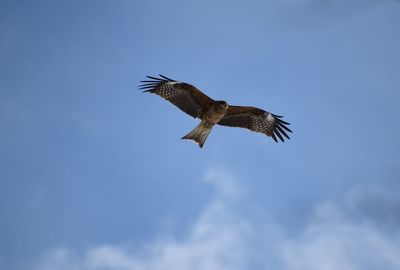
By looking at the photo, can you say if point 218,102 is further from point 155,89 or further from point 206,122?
point 155,89

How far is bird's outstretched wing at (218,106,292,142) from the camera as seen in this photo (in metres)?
17.1

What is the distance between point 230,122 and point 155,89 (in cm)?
217

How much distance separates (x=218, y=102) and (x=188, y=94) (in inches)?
33.3

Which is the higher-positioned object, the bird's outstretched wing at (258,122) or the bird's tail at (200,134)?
the bird's outstretched wing at (258,122)

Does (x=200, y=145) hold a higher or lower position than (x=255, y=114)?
lower

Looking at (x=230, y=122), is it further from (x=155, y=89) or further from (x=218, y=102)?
(x=155, y=89)

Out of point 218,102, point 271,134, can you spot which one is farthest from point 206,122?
point 271,134

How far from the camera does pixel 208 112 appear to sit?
1639cm

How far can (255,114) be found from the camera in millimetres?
17109

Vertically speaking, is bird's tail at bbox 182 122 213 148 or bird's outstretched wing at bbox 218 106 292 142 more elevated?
bird's outstretched wing at bbox 218 106 292 142

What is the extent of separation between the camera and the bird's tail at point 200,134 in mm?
16266

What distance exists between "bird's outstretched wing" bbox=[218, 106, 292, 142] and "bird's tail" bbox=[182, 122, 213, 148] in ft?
2.31

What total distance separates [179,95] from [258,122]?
89.8 inches

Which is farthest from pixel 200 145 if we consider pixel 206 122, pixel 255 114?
pixel 255 114
